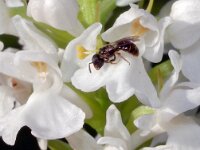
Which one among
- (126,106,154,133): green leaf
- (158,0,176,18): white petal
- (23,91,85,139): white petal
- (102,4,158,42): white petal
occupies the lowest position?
(126,106,154,133): green leaf

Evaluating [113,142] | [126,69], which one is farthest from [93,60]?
[113,142]

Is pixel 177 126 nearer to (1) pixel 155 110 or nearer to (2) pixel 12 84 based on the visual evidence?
(1) pixel 155 110

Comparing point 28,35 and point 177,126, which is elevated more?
point 28,35

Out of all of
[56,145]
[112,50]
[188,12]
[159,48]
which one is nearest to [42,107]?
[56,145]

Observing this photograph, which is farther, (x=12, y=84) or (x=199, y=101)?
(x=12, y=84)

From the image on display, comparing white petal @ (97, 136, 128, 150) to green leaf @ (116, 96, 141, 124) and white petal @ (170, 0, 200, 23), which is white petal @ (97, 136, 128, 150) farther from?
white petal @ (170, 0, 200, 23)

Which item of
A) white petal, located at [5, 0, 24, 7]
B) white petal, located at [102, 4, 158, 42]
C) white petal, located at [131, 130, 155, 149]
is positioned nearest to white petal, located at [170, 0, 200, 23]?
white petal, located at [102, 4, 158, 42]
